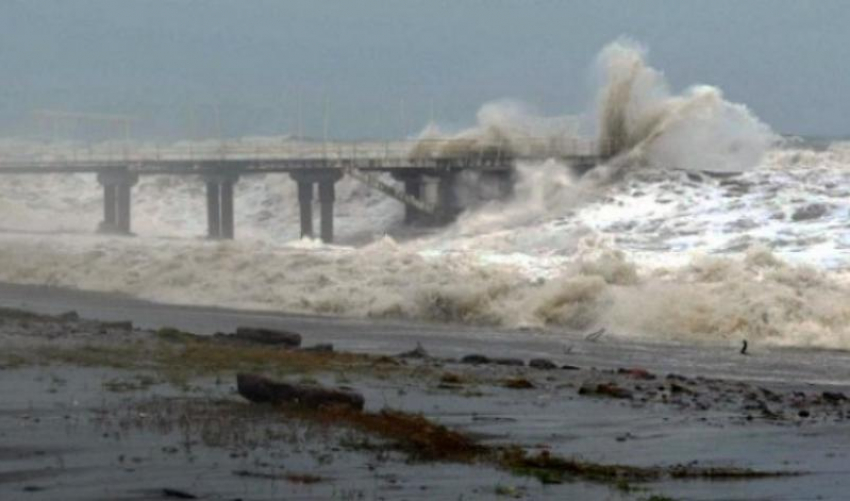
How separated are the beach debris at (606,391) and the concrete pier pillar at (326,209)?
3284cm

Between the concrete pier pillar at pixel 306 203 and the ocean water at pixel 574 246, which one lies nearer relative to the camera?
the ocean water at pixel 574 246

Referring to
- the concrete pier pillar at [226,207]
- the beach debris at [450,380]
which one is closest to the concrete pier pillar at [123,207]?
the concrete pier pillar at [226,207]

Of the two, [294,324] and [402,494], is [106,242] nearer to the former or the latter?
[294,324]

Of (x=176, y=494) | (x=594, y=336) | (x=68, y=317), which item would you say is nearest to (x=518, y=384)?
(x=176, y=494)

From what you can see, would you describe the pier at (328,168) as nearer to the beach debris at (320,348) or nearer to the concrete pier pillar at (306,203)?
the concrete pier pillar at (306,203)

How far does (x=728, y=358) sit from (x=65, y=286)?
20.3 metres

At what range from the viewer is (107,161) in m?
54.0

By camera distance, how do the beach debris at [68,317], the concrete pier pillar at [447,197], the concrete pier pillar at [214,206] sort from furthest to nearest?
1. the concrete pier pillar at [214,206]
2. the concrete pier pillar at [447,197]
3. the beach debris at [68,317]

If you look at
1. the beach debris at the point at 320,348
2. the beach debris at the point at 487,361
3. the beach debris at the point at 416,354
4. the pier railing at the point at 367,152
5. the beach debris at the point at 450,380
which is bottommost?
the beach debris at the point at 450,380

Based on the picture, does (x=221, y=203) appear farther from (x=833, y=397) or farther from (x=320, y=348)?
(x=833, y=397)

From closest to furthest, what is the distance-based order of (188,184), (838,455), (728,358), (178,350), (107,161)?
(838,455) < (178,350) < (728,358) < (107,161) < (188,184)

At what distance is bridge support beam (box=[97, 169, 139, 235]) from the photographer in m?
52.6

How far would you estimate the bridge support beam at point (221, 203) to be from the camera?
51250 millimetres

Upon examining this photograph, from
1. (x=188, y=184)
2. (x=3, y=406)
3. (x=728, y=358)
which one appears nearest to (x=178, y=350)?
(x=3, y=406)
